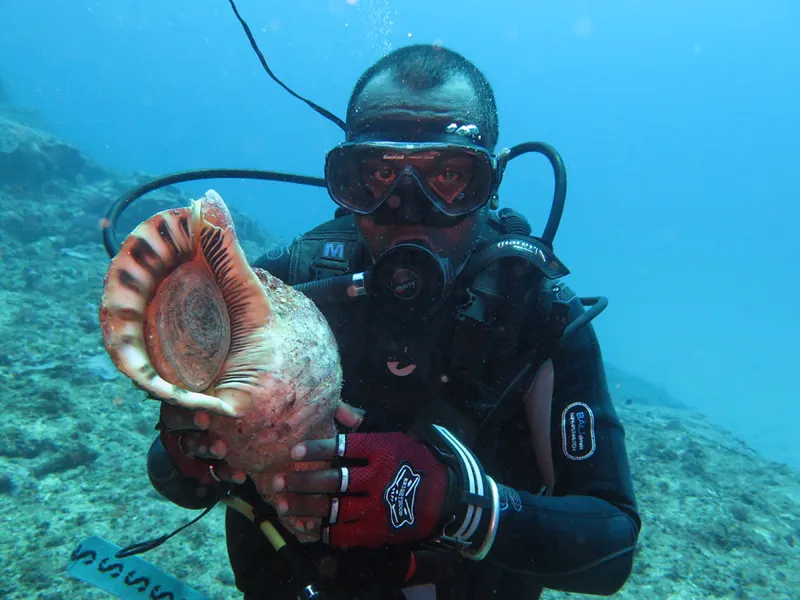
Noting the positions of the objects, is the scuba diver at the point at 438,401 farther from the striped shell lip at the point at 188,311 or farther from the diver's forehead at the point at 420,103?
the striped shell lip at the point at 188,311

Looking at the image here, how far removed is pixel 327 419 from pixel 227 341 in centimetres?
44

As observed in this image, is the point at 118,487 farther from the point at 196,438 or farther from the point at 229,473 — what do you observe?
the point at 196,438

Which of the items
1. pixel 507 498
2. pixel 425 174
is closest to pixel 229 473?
pixel 507 498

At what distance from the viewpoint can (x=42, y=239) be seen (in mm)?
12164

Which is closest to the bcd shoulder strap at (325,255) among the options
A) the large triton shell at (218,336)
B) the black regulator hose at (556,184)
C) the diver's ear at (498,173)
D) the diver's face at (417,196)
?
the diver's face at (417,196)

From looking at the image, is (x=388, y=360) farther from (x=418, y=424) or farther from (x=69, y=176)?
(x=69, y=176)

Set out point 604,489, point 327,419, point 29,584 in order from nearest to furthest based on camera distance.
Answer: point 327,419, point 604,489, point 29,584

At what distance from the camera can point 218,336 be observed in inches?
54.0

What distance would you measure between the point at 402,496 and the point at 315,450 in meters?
0.38

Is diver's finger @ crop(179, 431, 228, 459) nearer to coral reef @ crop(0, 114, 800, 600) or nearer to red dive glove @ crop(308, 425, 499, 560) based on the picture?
red dive glove @ crop(308, 425, 499, 560)

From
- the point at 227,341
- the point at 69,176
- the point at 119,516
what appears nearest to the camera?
the point at 227,341

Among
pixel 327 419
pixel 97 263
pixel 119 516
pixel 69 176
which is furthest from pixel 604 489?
pixel 69 176

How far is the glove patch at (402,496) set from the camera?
1.62 m

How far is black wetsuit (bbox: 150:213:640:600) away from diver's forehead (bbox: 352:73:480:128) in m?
1.09
